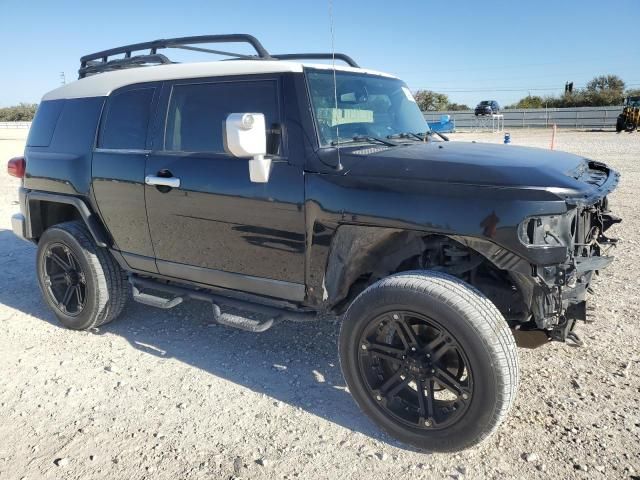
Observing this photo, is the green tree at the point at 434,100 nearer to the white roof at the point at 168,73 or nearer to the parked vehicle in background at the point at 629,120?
the parked vehicle in background at the point at 629,120

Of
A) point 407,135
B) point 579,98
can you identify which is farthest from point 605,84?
point 407,135

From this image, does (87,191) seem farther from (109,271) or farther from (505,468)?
(505,468)

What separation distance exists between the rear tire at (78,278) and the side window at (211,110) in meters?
1.31

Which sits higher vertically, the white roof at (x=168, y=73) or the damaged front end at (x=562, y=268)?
the white roof at (x=168, y=73)

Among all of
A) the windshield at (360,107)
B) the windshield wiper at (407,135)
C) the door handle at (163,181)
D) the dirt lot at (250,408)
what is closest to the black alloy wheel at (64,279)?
the dirt lot at (250,408)

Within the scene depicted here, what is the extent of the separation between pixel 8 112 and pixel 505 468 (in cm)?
Result: 9700

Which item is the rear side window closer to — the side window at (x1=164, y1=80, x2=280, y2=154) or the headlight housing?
the side window at (x1=164, y1=80, x2=280, y2=154)

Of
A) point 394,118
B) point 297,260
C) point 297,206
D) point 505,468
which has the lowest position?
point 505,468

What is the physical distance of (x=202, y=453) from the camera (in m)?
2.75

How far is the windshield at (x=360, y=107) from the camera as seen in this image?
3.13 metres

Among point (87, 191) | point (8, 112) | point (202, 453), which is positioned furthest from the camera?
point (8, 112)

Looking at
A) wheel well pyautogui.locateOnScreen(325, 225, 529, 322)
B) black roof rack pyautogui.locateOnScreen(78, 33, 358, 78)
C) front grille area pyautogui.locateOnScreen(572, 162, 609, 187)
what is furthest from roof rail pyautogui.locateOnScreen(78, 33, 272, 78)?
front grille area pyautogui.locateOnScreen(572, 162, 609, 187)

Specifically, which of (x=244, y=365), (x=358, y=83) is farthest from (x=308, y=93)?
Result: (x=244, y=365)

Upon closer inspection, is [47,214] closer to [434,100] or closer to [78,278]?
[78,278]
